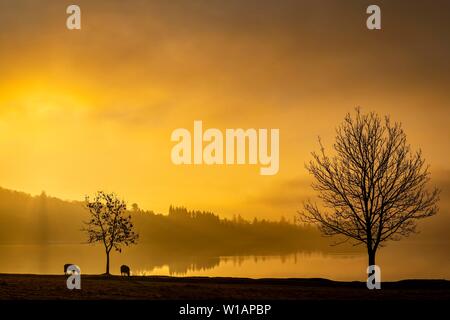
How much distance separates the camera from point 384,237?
148 feet

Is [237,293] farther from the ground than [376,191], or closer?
closer

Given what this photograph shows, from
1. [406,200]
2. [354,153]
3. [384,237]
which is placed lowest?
[384,237]

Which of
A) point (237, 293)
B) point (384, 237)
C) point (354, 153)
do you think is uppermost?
point (354, 153)
